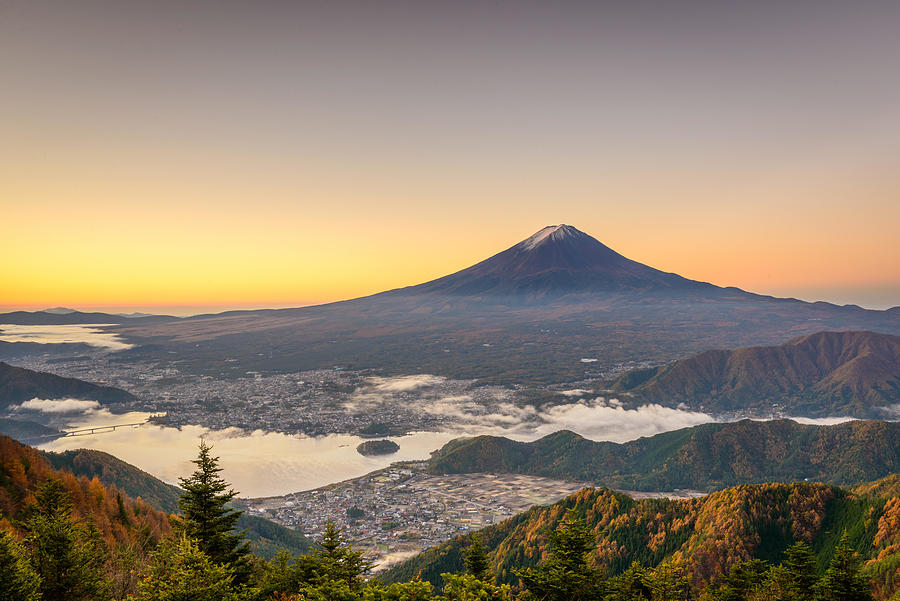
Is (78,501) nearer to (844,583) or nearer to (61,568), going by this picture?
(61,568)

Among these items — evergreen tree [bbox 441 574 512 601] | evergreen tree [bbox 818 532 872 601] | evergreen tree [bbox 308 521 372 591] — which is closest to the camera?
evergreen tree [bbox 441 574 512 601]

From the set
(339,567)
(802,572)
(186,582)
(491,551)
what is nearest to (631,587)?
(802,572)

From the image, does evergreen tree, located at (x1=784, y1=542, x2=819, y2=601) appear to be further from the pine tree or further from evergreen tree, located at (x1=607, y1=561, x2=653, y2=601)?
the pine tree

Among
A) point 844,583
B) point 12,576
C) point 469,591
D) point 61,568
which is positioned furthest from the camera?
A: point 844,583

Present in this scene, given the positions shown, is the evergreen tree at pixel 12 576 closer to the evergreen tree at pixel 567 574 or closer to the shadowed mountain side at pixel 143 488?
the evergreen tree at pixel 567 574

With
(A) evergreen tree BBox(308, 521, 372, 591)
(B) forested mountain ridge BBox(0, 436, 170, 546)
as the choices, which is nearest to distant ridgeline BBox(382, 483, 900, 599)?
(B) forested mountain ridge BBox(0, 436, 170, 546)

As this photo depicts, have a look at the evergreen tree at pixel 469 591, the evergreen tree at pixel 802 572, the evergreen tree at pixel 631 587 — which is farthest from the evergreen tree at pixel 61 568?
the evergreen tree at pixel 802 572
